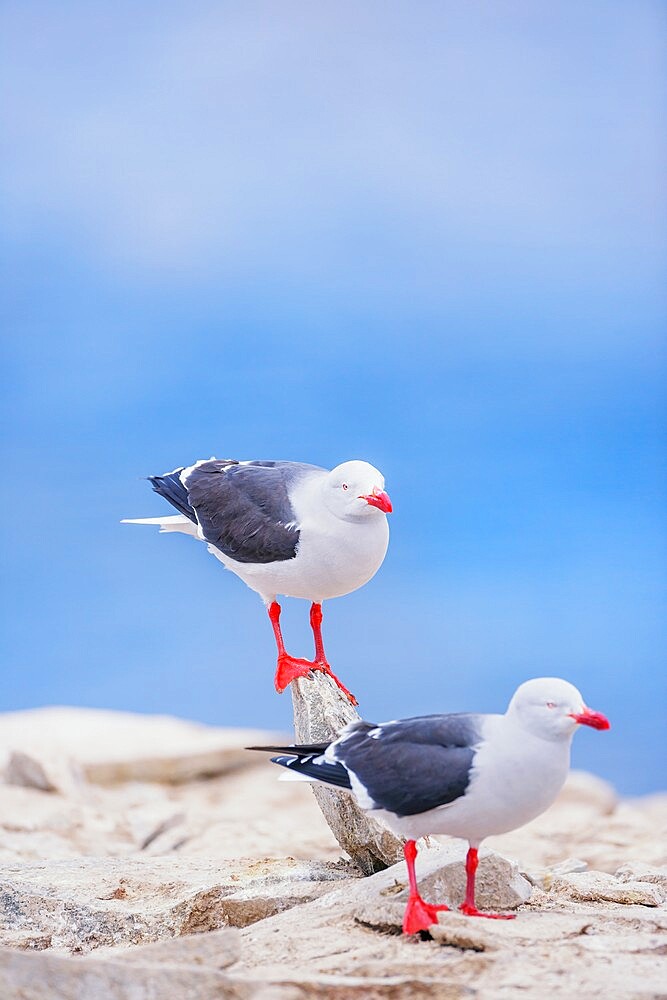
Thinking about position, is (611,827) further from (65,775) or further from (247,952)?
(247,952)

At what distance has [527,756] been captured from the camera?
15.4 feet

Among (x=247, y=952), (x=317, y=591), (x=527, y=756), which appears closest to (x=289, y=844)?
(x=317, y=591)

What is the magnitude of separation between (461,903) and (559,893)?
1.22 metres

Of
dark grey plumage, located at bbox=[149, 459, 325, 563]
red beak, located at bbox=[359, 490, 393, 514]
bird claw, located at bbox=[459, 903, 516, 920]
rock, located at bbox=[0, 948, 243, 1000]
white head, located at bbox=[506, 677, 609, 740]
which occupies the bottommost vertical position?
rock, located at bbox=[0, 948, 243, 1000]

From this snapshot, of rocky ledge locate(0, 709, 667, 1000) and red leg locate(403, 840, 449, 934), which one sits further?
red leg locate(403, 840, 449, 934)

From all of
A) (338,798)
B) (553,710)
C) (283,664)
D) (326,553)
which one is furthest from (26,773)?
(553,710)

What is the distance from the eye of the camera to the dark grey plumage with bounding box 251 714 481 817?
479cm

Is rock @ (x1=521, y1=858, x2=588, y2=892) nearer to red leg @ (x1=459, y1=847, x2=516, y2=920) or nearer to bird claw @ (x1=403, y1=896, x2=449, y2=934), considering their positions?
red leg @ (x1=459, y1=847, x2=516, y2=920)

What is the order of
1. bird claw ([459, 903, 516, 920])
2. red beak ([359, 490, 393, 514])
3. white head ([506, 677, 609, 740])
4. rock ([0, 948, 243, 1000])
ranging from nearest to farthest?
rock ([0, 948, 243, 1000]), white head ([506, 677, 609, 740]), bird claw ([459, 903, 516, 920]), red beak ([359, 490, 393, 514])

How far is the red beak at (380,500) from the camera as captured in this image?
5930mm

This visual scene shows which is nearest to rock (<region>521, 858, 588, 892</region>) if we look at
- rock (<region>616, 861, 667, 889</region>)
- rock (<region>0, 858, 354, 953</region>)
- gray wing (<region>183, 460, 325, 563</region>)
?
rock (<region>616, 861, 667, 889</region>)

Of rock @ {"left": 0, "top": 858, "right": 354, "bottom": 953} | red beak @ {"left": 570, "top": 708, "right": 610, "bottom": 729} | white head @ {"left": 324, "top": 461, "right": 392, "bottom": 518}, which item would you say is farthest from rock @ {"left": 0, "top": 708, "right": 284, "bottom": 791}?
red beak @ {"left": 570, "top": 708, "right": 610, "bottom": 729}

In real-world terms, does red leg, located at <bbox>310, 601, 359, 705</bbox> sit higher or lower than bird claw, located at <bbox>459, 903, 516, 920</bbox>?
higher

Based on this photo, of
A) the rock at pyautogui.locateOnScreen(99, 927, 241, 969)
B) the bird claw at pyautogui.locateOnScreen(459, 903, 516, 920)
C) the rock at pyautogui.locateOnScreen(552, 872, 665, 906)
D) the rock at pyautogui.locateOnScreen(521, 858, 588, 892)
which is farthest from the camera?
the rock at pyautogui.locateOnScreen(521, 858, 588, 892)
